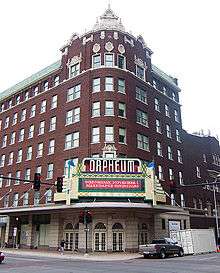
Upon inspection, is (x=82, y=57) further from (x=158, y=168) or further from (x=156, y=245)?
(x=156, y=245)

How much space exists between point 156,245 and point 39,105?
96.2 ft

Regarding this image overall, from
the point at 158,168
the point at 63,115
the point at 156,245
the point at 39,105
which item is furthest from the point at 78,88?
the point at 156,245

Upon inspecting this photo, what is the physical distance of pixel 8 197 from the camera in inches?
1991

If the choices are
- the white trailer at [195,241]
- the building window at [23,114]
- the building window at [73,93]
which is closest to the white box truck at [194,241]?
the white trailer at [195,241]

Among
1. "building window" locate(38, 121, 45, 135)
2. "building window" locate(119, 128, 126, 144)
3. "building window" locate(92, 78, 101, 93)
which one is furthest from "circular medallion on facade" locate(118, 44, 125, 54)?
"building window" locate(38, 121, 45, 135)

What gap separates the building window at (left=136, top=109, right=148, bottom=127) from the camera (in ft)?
146

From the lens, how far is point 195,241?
3809 centimetres

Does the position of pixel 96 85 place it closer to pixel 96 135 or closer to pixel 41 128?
pixel 96 135

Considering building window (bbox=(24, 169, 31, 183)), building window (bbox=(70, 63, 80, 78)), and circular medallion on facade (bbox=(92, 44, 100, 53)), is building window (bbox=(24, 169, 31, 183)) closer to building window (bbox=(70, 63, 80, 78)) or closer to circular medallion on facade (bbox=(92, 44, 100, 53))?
building window (bbox=(70, 63, 80, 78))

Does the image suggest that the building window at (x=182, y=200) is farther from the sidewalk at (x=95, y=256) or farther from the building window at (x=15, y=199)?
the building window at (x=15, y=199)

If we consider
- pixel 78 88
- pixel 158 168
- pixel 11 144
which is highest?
pixel 78 88

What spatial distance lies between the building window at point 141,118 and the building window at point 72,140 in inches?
321

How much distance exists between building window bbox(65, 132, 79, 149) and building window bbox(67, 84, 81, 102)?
523cm

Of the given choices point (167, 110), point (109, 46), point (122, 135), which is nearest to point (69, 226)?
point (122, 135)
